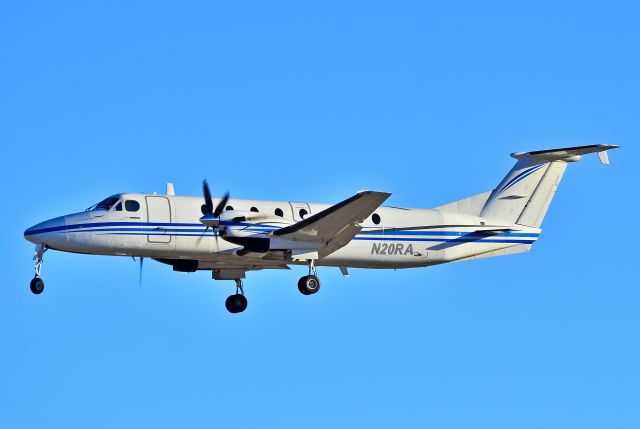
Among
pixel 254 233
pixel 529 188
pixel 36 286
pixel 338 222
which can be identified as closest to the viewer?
pixel 36 286

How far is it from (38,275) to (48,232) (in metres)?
1.13

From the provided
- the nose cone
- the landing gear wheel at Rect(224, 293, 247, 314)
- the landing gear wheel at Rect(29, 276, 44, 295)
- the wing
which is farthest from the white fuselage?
the landing gear wheel at Rect(224, 293, 247, 314)

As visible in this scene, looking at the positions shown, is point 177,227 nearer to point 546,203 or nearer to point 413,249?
point 413,249

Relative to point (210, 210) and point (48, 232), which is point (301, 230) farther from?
point (48, 232)

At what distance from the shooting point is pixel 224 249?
33.3m

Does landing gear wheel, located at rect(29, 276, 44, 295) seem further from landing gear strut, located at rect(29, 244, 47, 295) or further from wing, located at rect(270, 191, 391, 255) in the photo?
wing, located at rect(270, 191, 391, 255)

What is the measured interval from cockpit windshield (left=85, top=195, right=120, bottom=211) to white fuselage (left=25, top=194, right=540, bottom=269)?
0.11 m

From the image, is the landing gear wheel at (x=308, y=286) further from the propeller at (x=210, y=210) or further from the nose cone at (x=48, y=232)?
the nose cone at (x=48, y=232)

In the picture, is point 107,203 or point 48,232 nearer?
point 48,232

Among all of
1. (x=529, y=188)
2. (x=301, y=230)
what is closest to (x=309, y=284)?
(x=301, y=230)

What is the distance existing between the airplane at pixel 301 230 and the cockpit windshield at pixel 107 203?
35 millimetres

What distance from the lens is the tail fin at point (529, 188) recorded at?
3697cm

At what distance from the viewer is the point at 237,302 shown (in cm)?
3591

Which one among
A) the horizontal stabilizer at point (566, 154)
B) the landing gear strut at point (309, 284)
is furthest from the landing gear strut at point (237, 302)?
the horizontal stabilizer at point (566, 154)
